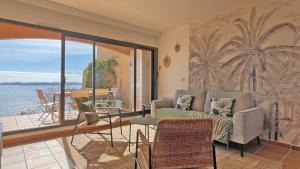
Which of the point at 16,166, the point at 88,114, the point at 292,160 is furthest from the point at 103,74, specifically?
the point at 292,160

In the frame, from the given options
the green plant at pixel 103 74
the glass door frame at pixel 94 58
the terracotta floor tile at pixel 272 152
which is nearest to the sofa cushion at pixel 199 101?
the terracotta floor tile at pixel 272 152

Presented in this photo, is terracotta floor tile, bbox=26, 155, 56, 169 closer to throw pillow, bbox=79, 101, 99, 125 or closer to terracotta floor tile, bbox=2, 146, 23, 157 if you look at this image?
terracotta floor tile, bbox=2, 146, 23, 157

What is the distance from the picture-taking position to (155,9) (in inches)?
157

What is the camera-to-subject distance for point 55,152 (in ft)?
9.56

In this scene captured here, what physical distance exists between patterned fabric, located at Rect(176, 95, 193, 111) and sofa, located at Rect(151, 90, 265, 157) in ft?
0.31

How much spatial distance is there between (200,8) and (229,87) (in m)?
1.72

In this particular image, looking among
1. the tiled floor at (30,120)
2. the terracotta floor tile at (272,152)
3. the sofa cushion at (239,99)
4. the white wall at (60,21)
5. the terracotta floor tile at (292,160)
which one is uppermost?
the white wall at (60,21)

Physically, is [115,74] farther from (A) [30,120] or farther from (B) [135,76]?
(A) [30,120]

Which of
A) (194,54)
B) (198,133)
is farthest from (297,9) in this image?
(198,133)

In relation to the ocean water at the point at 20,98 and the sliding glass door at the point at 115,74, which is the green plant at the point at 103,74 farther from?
the ocean water at the point at 20,98

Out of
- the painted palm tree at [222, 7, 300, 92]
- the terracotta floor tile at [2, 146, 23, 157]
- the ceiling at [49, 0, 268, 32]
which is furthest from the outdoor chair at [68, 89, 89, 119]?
the painted palm tree at [222, 7, 300, 92]

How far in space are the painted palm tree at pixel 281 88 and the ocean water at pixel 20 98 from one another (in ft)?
13.0

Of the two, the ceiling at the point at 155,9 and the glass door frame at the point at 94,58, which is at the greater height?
the ceiling at the point at 155,9

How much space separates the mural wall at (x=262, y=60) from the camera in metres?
3.24
